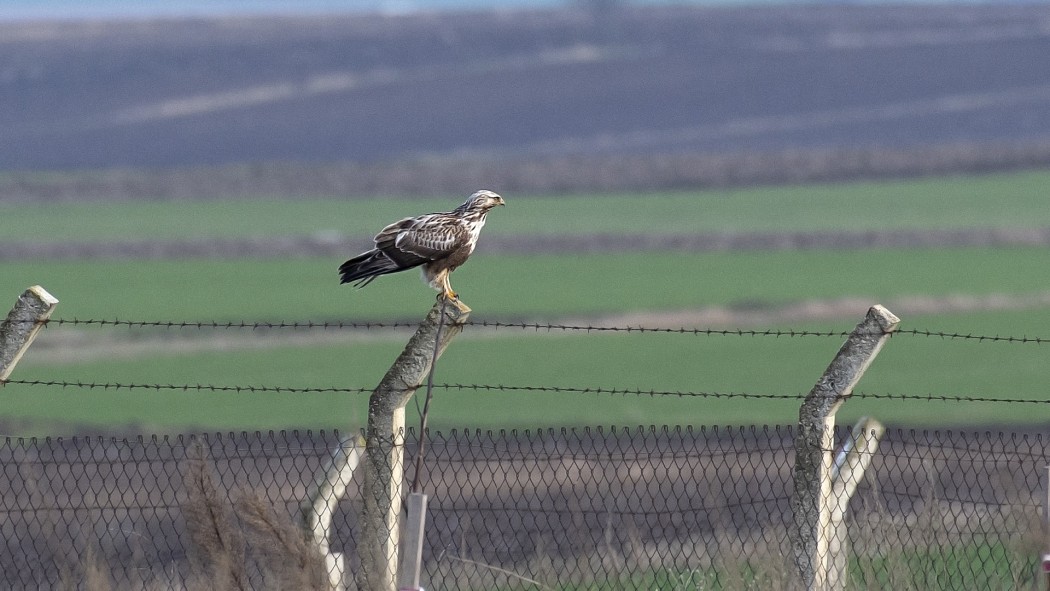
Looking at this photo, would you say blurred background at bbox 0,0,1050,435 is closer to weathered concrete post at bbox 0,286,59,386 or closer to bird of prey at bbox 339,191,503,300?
bird of prey at bbox 339,191,503,300

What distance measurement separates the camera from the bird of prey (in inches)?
314

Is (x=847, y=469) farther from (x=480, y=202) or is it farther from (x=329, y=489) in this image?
(x=480, y=202)

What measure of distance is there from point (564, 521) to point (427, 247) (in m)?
6.20

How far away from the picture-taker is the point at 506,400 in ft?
71.9

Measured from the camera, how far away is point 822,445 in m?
6.70

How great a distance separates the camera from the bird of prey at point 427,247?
799cm

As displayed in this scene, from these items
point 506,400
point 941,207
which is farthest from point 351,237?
point 506,400

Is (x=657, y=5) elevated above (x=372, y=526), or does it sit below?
above

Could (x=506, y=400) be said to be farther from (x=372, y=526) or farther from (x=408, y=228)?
(x=372, y=526)

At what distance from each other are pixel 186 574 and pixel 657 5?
113m

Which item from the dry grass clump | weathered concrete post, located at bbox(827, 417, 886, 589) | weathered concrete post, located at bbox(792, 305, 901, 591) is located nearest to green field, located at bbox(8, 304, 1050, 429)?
weathered concrete post, located at bbox(827, 417, 886, 589)

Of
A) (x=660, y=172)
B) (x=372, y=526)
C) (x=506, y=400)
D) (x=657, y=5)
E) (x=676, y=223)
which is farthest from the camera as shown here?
(x=657, y=5)

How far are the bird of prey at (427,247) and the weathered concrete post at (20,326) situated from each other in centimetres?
165

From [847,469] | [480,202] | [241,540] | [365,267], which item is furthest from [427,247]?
[847,469]
